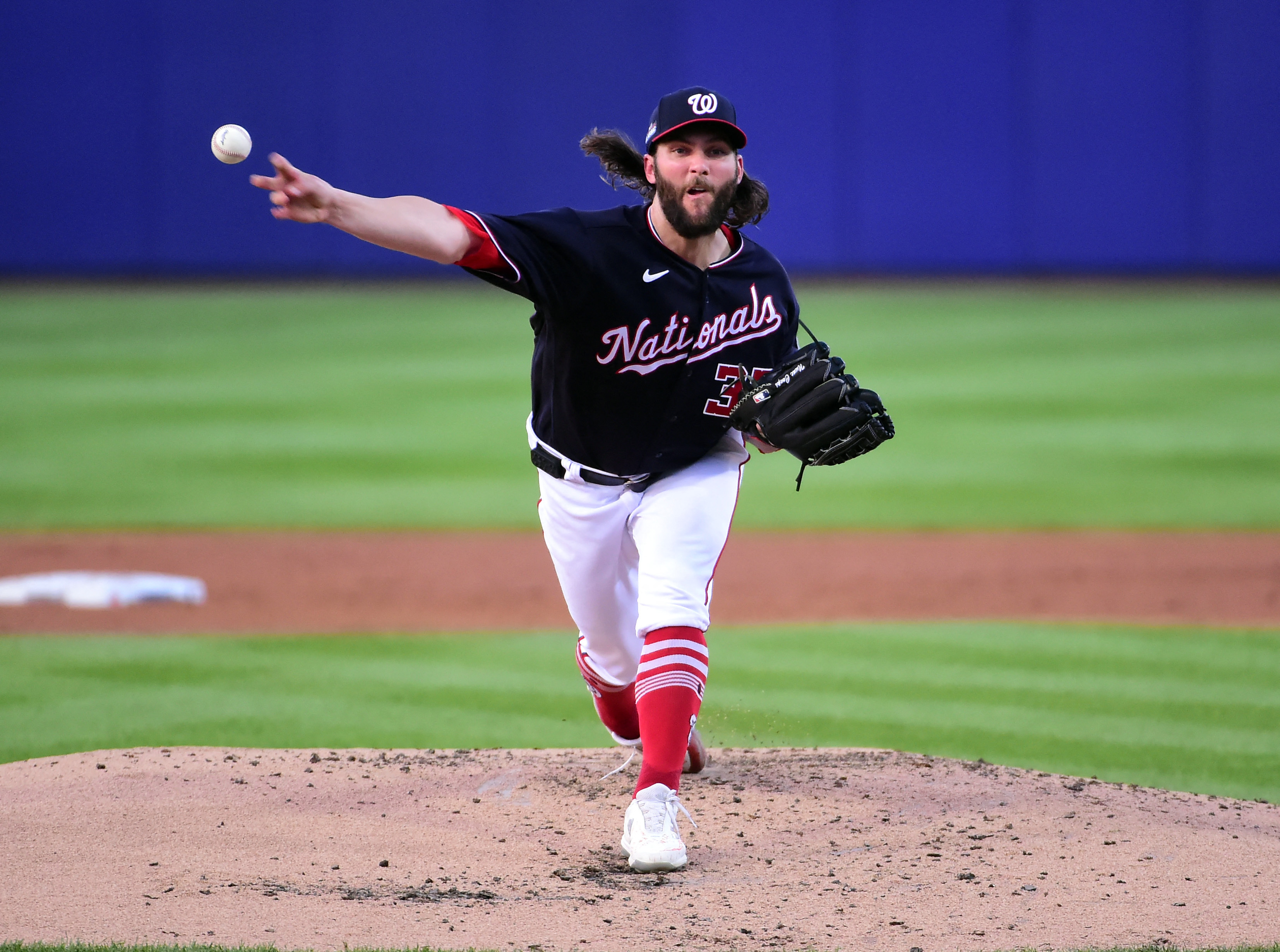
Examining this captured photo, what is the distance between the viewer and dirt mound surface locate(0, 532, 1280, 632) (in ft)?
23.5

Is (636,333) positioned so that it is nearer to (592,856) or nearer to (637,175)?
(637,175)

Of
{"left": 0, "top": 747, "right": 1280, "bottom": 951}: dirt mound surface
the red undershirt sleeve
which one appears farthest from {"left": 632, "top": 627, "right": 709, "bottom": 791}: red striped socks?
the red undershirt sleeve

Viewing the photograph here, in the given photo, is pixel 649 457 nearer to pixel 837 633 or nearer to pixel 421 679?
pixel 421 679

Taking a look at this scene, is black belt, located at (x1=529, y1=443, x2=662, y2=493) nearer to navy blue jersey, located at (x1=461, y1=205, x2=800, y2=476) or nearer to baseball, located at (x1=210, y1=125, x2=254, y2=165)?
navy blue jersey, located at (x1=461, y1=205, x2=800, y2=476)

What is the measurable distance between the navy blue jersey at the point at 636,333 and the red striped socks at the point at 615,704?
675 mm

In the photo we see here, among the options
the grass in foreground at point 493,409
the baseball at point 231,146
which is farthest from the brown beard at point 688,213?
the grass in foreground at point 493,409

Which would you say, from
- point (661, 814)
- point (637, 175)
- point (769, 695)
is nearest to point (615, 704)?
point (661, 814)

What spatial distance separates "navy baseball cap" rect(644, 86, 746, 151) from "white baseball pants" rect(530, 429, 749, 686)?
2.69ft

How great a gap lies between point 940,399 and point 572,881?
11.6m

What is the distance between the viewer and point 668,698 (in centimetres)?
377

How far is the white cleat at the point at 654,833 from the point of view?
3592 mm

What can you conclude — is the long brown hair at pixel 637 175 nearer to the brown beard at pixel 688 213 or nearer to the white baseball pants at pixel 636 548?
the brown beard at pixel 688 213

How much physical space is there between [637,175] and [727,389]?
0.77 meters

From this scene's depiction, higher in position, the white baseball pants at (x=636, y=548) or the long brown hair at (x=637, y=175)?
the long brown hair at (x=637, y=175)
